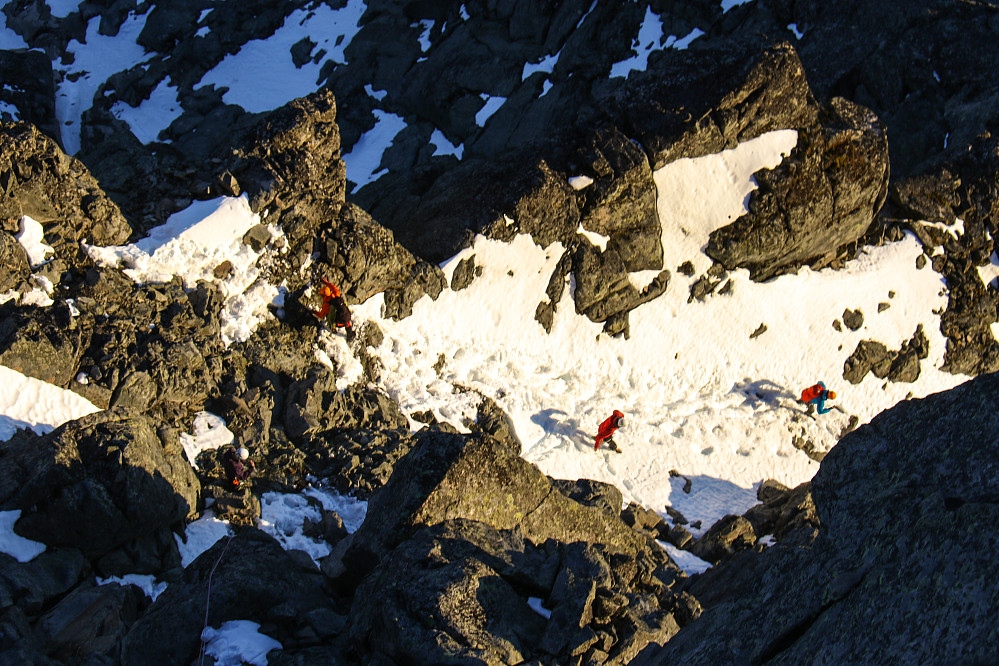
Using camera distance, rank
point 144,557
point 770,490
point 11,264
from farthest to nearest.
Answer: point 770,490 → point 11,264 → point 144,557

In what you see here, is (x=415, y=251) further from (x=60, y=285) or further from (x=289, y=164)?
(x=60, y=285)

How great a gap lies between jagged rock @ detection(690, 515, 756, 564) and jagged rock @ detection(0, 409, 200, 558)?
11880 mm

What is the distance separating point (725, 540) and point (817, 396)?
28.3ft

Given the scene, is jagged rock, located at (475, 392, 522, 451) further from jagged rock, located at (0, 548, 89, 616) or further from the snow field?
jagged rock, located at (0, 548, 89, 616)

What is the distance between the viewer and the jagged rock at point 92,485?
11.3m

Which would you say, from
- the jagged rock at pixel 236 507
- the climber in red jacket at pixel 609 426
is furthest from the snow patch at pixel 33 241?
the climber in red jacket at pixel 609 426

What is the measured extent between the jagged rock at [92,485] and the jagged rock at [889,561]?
8672 mm

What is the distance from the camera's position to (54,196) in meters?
16.9

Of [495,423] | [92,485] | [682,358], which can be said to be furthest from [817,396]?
[92,485]

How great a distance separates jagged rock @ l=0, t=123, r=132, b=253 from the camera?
1650 cm

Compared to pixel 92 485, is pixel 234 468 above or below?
below

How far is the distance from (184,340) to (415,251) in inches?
333

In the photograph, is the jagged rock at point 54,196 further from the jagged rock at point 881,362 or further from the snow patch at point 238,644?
the jagged rock at point 881,362

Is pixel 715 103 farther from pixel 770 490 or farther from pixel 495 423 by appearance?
pixel 495 423
